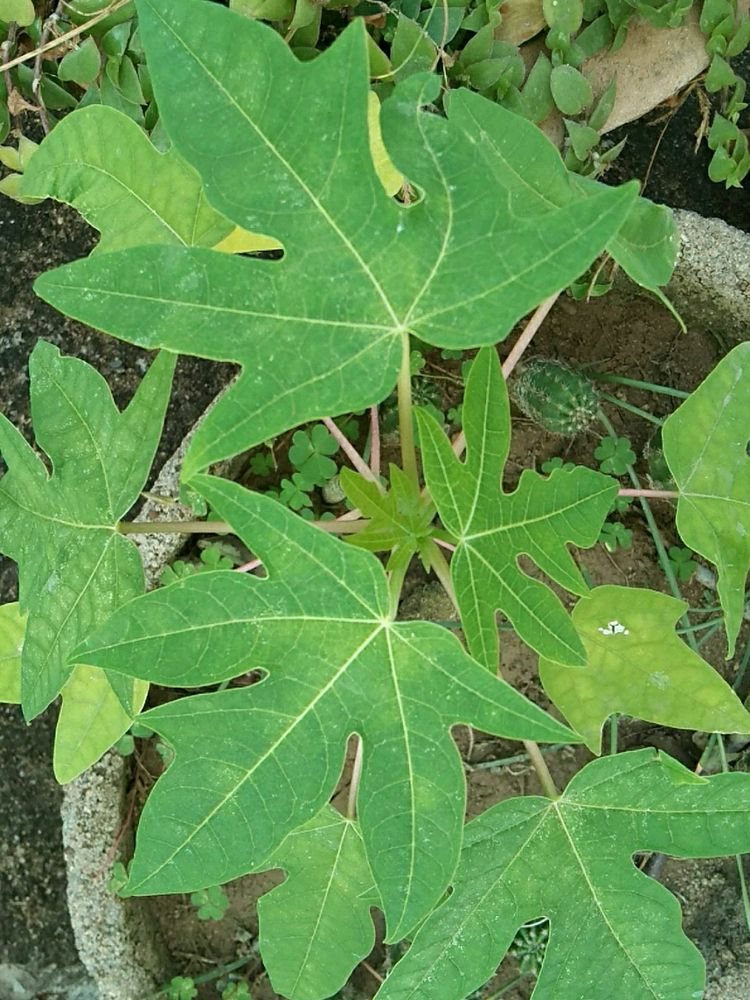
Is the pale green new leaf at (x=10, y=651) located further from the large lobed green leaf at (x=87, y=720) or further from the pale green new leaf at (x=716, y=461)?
the pale green new leaf at (x=716, y=461)

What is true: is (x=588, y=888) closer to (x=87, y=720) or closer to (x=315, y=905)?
(x=315, y=905)

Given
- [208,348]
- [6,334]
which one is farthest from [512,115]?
[6,334]

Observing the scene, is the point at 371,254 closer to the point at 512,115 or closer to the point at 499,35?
the point at 512,115

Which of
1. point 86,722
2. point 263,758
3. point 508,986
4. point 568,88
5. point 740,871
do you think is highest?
point 568,88

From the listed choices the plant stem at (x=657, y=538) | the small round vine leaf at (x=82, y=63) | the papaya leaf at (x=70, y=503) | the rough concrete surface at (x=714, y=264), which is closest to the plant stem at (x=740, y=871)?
the plant stem at (x=657, y=538)

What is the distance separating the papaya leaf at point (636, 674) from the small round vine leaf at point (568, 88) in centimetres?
64

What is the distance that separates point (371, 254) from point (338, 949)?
2.56 feet

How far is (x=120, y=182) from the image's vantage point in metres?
0.97

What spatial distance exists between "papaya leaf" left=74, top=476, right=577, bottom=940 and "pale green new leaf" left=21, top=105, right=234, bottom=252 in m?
0.37

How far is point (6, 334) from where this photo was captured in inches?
61.6

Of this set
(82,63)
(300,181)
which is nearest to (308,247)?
(300,181)

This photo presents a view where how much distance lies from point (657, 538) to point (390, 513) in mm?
570

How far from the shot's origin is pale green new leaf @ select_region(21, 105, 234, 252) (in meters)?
0.96

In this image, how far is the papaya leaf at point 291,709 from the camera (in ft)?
2.55
